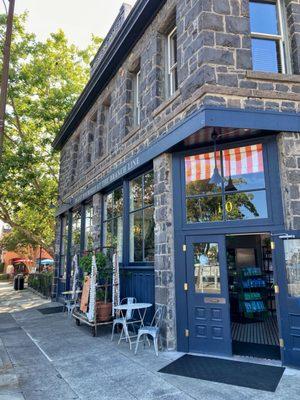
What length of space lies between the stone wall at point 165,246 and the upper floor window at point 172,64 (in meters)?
1.96

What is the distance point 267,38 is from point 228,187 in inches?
131

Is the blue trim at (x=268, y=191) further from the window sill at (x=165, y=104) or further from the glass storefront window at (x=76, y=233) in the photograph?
the glass storefront window at (x=76, y=233)

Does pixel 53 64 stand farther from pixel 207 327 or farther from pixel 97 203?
Answer: pixel 207 327

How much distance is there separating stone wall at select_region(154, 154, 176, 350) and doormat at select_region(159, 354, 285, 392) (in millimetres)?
798

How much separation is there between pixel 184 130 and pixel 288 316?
13.1ft

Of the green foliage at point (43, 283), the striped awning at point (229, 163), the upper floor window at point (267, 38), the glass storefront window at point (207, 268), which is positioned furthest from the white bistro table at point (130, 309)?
the green foliage at point (43, 283)

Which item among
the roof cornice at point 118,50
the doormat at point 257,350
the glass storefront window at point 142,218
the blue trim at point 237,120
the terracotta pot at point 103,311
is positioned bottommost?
the doormat at point 257,350

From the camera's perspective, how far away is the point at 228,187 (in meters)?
6.64

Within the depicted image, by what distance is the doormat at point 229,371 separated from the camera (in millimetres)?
4836

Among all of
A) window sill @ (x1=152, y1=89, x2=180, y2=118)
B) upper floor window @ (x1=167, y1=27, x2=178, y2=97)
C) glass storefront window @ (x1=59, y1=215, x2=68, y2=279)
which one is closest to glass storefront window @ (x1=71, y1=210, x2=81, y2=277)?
glass storefront window @ (x1=59, y1=215, x2=68, y2=279)

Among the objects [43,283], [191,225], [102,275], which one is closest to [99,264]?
[102,275]

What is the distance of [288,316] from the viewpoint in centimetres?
562

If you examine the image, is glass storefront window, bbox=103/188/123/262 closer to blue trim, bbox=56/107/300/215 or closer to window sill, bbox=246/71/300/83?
blue trim, bbox=56/107/300/215

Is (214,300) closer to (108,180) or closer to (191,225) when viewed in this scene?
(191,225)
